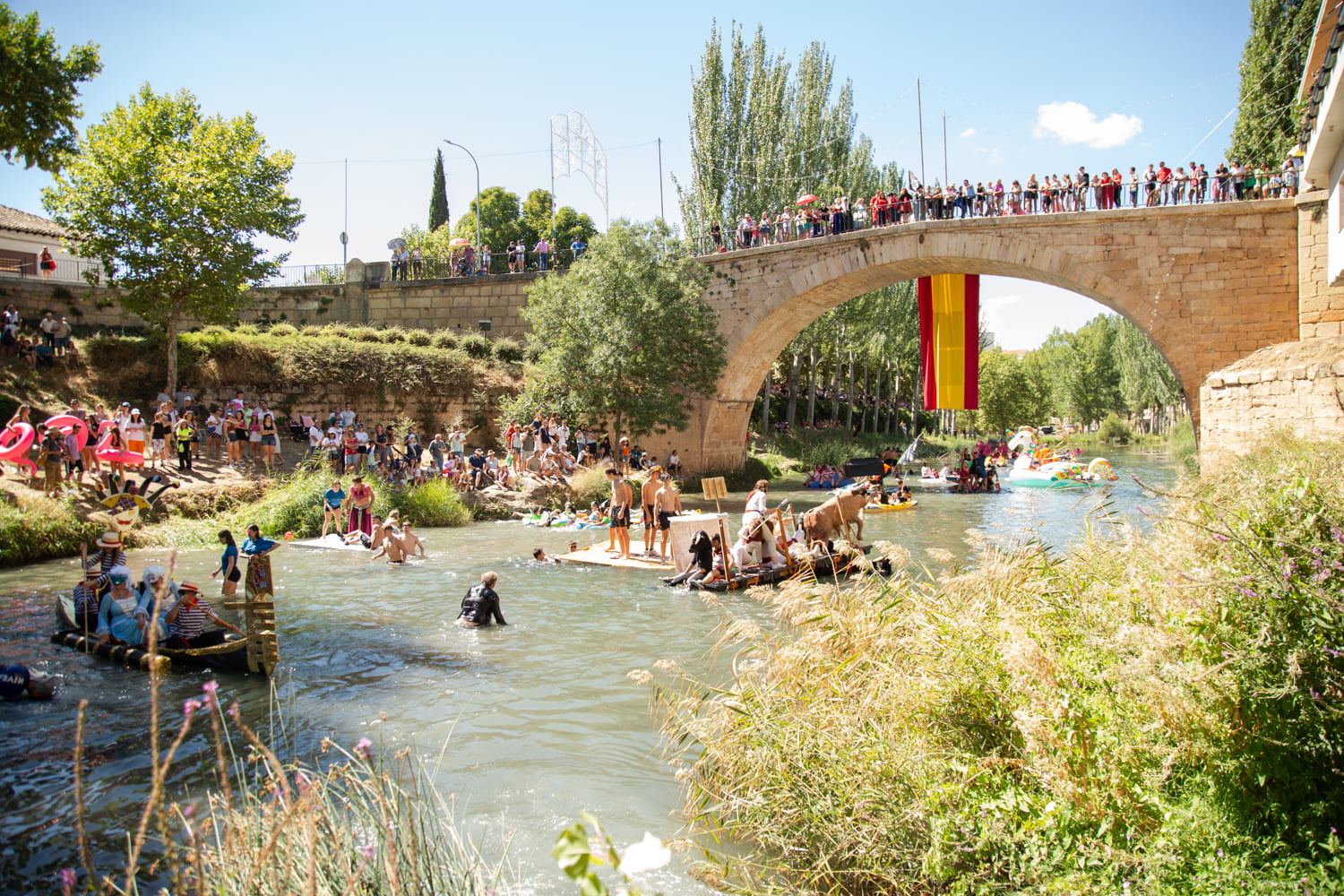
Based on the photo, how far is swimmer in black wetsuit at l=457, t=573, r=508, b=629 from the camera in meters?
9.20

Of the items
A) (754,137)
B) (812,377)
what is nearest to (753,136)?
(754,137)

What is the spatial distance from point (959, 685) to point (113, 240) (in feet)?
69.2

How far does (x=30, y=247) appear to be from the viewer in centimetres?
2802

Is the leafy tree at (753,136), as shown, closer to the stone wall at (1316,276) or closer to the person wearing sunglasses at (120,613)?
the stone wall at (1316,276)

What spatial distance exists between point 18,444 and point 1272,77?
89.3ft

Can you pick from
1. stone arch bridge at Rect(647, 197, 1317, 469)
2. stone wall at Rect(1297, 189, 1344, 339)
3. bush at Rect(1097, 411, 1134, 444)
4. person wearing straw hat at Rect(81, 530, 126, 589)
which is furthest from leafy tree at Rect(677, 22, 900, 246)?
bush at Rect(1097, 411, 1134, 444)

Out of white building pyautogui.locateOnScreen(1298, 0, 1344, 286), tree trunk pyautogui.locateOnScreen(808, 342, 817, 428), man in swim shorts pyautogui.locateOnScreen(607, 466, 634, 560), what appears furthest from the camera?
tree trunk pyautogui.locateOnScreen(808, 342, 817, 428)

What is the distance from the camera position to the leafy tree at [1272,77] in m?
20.0

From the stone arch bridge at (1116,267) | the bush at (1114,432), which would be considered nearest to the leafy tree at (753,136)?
the stone arch bridge at (1116,267)

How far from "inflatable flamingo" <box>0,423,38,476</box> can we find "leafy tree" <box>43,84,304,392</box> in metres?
6.35

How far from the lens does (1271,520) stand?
3504 mm

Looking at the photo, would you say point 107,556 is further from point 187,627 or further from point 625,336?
point 625,336

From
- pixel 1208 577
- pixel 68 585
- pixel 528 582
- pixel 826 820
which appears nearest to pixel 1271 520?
pixel 1208 577

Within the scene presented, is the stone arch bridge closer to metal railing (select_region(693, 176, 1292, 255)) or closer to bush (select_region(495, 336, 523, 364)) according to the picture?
metal railing (select_region(693, 176, 1292, 255))
